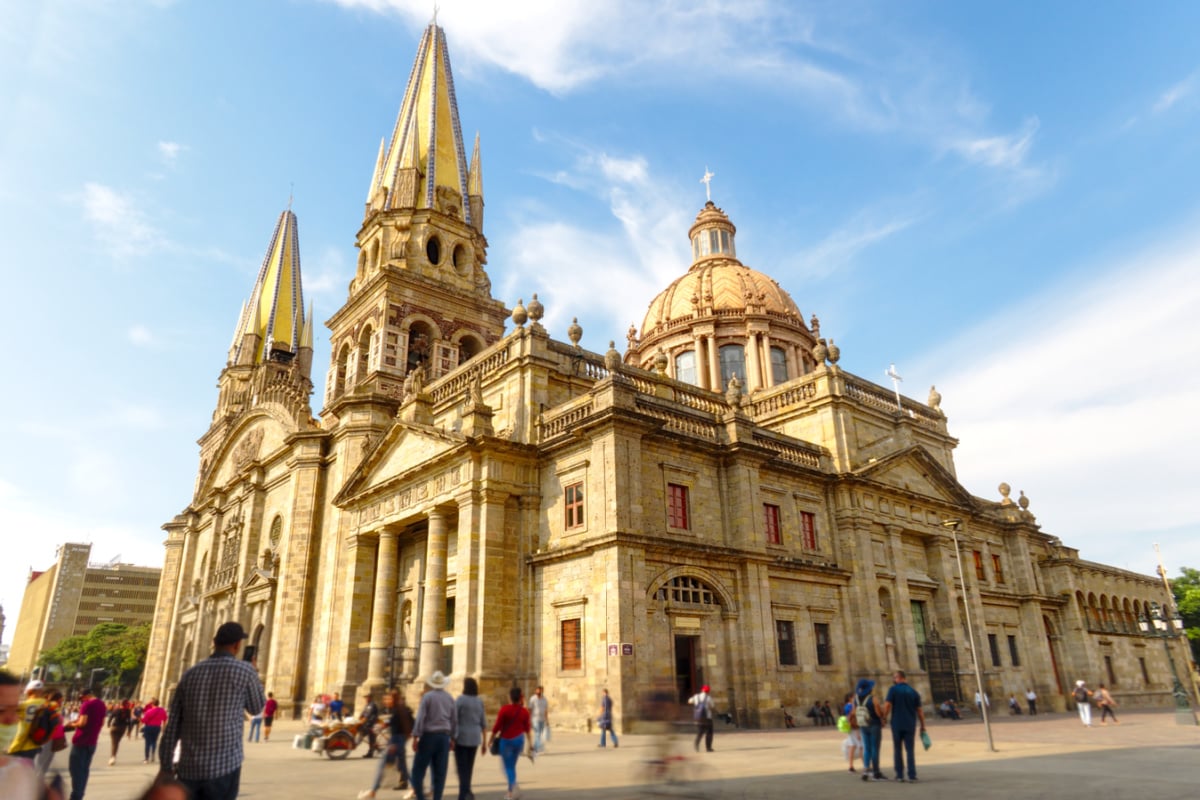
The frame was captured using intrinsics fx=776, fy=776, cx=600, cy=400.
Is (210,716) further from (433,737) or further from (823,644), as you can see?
(823,644)

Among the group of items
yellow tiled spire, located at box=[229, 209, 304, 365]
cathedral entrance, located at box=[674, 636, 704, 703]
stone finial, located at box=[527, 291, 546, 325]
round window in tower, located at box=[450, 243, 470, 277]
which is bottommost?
cathedral entrance, located at box=[674, 636, 704, 703]

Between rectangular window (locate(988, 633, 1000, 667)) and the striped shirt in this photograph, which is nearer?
the striped shirt

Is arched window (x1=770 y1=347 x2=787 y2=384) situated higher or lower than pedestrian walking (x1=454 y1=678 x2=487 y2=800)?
higher

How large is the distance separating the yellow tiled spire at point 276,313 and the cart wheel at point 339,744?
45692 mm

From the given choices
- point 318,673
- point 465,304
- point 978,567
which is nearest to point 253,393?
point 465,304

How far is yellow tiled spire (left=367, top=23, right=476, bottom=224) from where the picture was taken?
137 ft

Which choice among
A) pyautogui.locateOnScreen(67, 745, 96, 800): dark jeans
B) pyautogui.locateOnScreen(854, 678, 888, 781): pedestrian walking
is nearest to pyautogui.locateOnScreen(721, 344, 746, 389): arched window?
pyautogui.locateOnScreen(854, 678, 888, 781): pedestrian walking

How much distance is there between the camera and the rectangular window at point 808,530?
27.4 meters

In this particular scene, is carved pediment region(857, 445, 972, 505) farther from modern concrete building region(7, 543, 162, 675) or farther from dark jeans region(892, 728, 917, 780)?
modern concrete building region(7, 543, 162, 675)

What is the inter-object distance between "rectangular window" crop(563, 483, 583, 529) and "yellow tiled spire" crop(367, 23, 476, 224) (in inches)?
891

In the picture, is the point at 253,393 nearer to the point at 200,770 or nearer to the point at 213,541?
the point at 213,541

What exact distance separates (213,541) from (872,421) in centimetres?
3658

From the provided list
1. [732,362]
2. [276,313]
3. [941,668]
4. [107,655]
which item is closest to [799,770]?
[941,668]

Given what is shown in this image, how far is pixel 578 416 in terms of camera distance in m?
24.4
